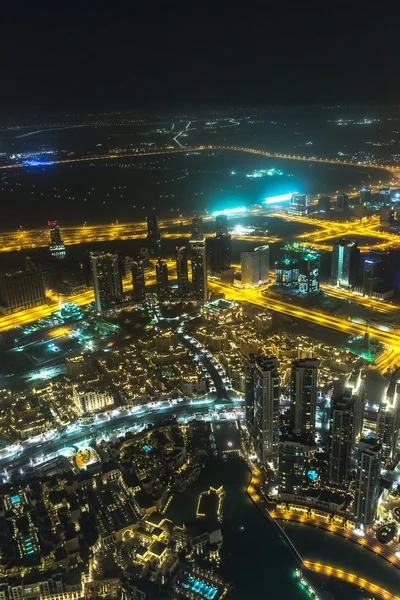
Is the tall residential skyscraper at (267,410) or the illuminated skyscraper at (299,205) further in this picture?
the illuminated skyscraper at (299,205)

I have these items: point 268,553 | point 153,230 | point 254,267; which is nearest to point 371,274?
point 254,267

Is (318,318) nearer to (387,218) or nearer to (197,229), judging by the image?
(197,229)

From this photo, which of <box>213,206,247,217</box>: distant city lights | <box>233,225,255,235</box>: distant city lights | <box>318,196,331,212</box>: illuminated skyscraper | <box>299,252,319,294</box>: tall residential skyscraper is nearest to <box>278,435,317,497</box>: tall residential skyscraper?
<box>299,252,319,294</box>: tall residential skyscraper

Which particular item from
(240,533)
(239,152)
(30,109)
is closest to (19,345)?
(240,533)

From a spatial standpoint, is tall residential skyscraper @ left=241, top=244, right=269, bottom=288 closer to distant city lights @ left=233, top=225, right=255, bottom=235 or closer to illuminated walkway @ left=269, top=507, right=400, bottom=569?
distant city lights @ left=233, top=225, right=255, bottom=235

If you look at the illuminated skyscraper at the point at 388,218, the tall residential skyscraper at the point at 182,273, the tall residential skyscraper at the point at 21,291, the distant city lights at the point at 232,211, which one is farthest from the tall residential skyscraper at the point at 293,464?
the distant city lights at the point at 232,211

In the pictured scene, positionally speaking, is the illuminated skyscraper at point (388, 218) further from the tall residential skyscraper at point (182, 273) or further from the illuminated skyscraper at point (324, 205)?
the tall residential skyscraper at point (182, 273)
